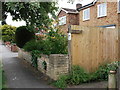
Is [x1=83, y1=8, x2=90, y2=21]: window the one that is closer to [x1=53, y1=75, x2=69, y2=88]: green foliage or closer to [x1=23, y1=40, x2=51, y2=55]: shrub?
[x1=23, y1=40, x2=51, y2=55]: shrub

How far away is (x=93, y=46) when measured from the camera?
5559 mm

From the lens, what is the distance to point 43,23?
8570 millimetres

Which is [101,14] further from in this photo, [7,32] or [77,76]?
[7,32]

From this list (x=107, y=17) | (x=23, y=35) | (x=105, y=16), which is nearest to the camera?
(x=23, y=35)

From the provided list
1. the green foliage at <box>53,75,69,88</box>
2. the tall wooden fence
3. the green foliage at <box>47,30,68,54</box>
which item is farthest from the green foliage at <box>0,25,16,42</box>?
the green foliage at <box>53,75,69,88</box>

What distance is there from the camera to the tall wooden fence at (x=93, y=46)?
5.16 m

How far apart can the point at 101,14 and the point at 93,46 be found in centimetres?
953

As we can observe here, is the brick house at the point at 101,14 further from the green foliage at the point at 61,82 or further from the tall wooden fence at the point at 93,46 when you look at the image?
the green foliage at the point at 61,82

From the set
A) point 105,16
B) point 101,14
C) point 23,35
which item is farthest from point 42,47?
point 101,14

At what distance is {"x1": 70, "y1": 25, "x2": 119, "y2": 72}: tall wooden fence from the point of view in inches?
203

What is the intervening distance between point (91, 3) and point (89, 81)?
1207 cm

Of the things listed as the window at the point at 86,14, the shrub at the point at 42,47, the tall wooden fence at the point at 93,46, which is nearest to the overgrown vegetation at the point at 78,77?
the tall wooden fence at the point at 93,46

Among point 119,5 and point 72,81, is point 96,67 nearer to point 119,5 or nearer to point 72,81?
point 72,81

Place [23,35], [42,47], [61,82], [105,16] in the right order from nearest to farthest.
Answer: [61,82] → [42,47] → [23,35] → [105,16]
